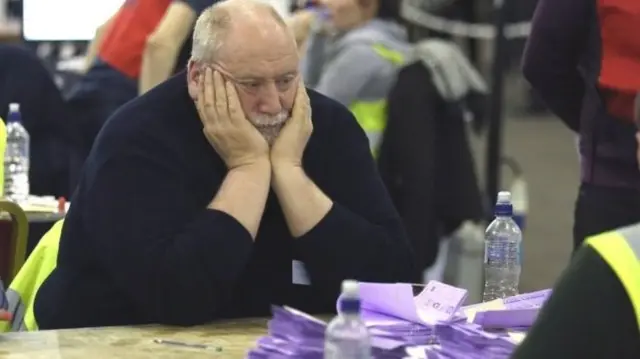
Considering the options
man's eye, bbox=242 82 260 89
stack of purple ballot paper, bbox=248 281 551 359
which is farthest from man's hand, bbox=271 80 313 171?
stack of purple ballot paper, bbox=248 281 551 359

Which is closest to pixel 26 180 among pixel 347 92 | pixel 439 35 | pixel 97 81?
pixel 97 81

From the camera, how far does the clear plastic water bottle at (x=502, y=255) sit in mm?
2584

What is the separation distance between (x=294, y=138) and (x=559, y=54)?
83 cm

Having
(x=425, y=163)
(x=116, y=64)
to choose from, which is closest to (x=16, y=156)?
(x=116, y=64)

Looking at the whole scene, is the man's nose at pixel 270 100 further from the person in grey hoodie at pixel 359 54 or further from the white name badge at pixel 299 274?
the person in grey hoodie at pixel 359 54

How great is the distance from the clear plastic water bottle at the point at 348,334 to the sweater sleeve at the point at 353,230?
73 centimetres

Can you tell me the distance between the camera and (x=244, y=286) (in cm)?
Answer: 249

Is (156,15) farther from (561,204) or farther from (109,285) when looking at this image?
(561,204)

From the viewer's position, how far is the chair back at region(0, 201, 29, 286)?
3.06 meters

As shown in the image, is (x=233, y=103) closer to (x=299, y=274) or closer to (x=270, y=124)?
(x=270, y=124)

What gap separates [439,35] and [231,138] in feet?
20.0

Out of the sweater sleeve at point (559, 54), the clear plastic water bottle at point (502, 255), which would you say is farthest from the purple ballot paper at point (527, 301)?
the sweater sleeve at point (559, 54)

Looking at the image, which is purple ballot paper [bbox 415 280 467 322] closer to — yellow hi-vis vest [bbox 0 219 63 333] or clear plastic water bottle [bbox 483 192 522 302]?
clear plastic water bottle [bbox 483 192 522 302]

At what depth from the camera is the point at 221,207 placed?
2.41 m
